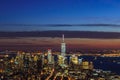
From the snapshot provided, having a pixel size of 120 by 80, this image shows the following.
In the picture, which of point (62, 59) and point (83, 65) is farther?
point (62, 59)

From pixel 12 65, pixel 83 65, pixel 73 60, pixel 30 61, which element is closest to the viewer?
pixel 12 65

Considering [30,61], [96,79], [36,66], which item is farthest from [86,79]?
[30,61]

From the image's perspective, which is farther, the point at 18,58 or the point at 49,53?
the point at 49,53

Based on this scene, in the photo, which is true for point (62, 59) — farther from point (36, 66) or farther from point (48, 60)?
point (36, 66)

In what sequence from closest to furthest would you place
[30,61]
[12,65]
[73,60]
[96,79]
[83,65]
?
[96,79] < [12,65] < [30,61] < [83,65] < [73,60]

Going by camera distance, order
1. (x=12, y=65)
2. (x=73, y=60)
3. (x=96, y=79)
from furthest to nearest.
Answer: (x=73, y=60) → (x=12, y=65) → (x=96, y=79)

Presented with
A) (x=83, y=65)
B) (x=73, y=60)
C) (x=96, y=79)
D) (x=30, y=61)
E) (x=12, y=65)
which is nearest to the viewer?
(x=96, y=79)

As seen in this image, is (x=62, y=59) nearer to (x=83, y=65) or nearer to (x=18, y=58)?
(x=83, y=65)

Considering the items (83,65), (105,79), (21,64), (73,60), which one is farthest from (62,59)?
(105,79)
